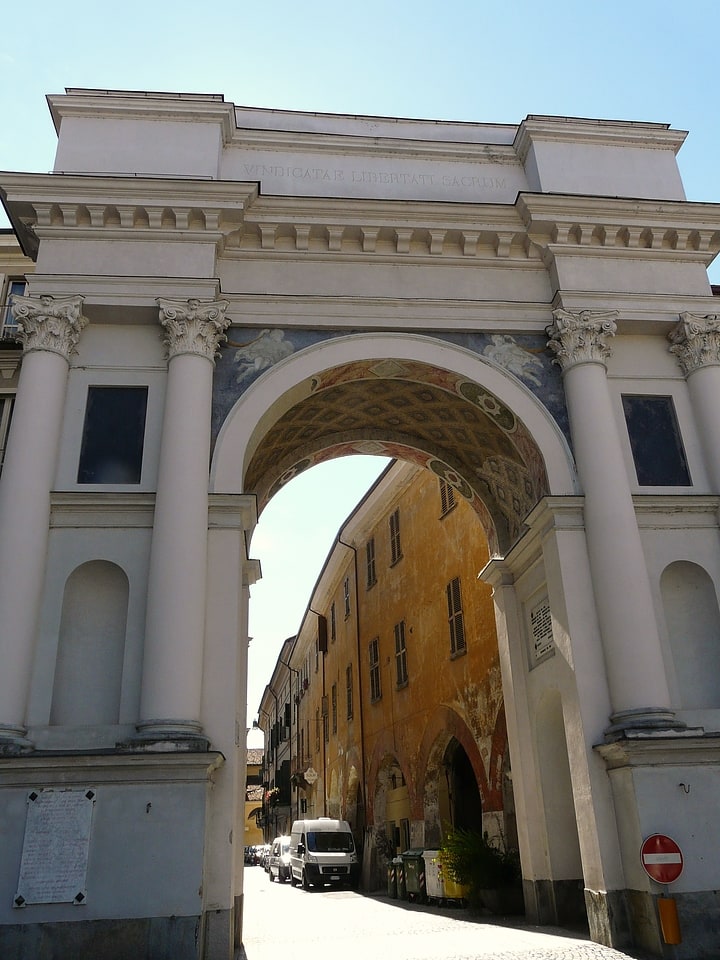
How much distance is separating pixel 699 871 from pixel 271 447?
8.78m

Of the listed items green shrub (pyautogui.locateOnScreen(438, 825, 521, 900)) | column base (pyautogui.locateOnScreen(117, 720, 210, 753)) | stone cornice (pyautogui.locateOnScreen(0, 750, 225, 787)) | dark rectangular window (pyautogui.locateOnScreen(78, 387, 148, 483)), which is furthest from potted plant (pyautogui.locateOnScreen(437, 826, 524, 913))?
dark rectangular window (pyautogui.locateOnScreen(78, 387, 148, 483))

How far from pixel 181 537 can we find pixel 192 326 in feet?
10.7

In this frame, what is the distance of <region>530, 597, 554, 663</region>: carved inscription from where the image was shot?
12.6 metres

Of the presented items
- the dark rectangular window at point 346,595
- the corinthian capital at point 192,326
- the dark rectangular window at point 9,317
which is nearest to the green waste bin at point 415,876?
the corinthian capital at point 192,326

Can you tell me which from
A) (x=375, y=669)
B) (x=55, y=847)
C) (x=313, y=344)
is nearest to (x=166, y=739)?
(x=55, y=847)

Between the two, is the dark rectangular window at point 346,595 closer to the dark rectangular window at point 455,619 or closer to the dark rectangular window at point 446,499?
the dark rectangular window at point 446,499

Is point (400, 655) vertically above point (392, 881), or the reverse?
point (400, 655)

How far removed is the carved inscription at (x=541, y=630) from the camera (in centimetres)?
1258

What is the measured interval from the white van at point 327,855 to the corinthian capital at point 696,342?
17052 mm

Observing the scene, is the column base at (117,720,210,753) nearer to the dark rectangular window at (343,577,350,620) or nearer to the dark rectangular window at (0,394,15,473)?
the dark rectangular window at (0,394,15,473)

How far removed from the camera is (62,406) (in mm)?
11727

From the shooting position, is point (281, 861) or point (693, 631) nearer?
point (693, 631)

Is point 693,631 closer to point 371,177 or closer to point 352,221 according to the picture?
point 352,221

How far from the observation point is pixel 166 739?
9.62 metres
